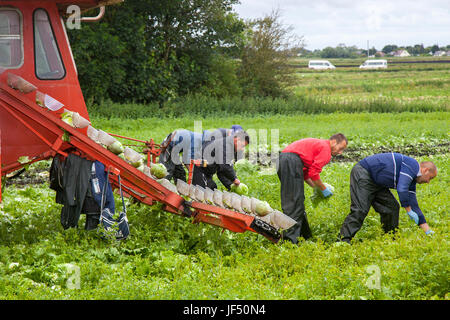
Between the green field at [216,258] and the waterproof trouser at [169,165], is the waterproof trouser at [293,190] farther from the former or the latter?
the waterproof trouser at [169,165]

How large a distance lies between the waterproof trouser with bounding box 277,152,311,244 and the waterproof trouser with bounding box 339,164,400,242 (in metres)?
0.63

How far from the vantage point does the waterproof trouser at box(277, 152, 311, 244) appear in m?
7.59

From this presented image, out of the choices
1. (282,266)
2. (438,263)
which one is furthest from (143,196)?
(438,263)

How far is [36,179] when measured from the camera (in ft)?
39.1

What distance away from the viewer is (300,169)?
7676mm

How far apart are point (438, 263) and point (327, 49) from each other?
110364mm

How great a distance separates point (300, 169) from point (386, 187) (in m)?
1.22

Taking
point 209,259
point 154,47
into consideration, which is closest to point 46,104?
point 209,259

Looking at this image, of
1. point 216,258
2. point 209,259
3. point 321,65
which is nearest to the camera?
point 209,259

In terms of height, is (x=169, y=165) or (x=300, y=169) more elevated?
(x=300, y=169)

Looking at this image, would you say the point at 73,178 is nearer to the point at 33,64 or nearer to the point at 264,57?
the point at 33,64

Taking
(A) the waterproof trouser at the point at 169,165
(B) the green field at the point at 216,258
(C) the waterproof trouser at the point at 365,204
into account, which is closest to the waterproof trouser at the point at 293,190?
(B) the green field at the point at 216,258

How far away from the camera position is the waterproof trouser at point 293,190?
24.9ft
